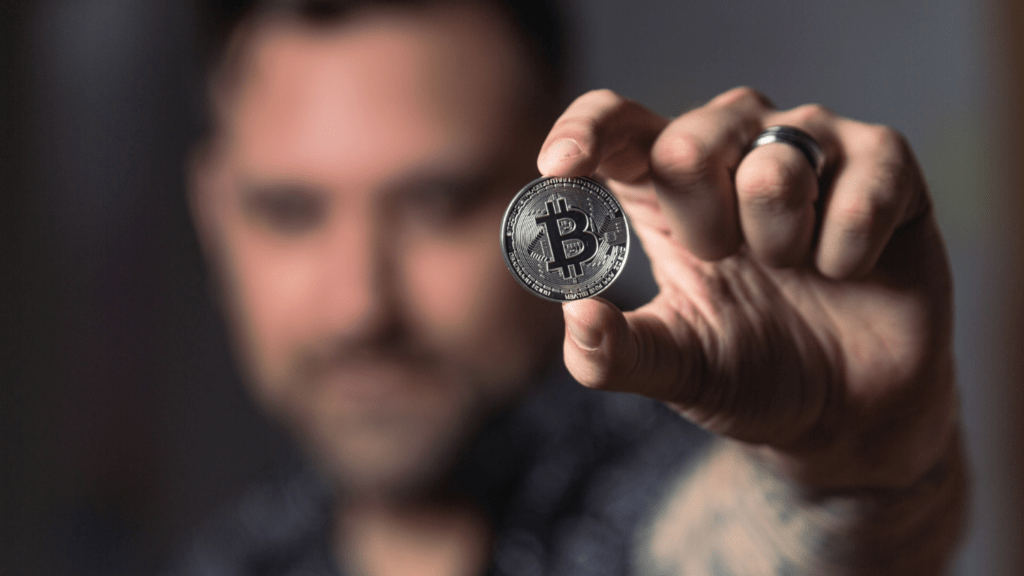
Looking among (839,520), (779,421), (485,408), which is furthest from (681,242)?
(485,408)

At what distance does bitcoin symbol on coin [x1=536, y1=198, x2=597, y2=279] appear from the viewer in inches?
45.9

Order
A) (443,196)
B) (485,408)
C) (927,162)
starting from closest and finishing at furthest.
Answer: (443,196) → (485,408) → (927,162)

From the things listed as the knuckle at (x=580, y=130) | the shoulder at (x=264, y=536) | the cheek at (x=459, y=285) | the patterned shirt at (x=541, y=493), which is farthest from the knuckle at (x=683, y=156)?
the shoulder at (x=264, y=536)

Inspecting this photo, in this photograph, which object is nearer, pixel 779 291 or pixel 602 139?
pixel 602 139

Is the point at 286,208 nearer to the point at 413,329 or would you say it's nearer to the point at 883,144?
the point at 413,329

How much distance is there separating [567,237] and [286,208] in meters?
2.13

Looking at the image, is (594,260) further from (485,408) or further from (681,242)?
(485,408)

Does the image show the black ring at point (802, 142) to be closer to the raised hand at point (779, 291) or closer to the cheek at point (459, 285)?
the raised hand at point (779, 291)

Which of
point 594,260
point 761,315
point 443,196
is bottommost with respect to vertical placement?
point 443,196

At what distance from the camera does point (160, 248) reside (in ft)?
12.6

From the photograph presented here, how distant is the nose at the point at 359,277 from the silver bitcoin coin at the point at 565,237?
1.76 metres

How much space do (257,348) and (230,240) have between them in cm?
54

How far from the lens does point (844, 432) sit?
4.19 feet

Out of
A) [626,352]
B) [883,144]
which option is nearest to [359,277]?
[626,352]
